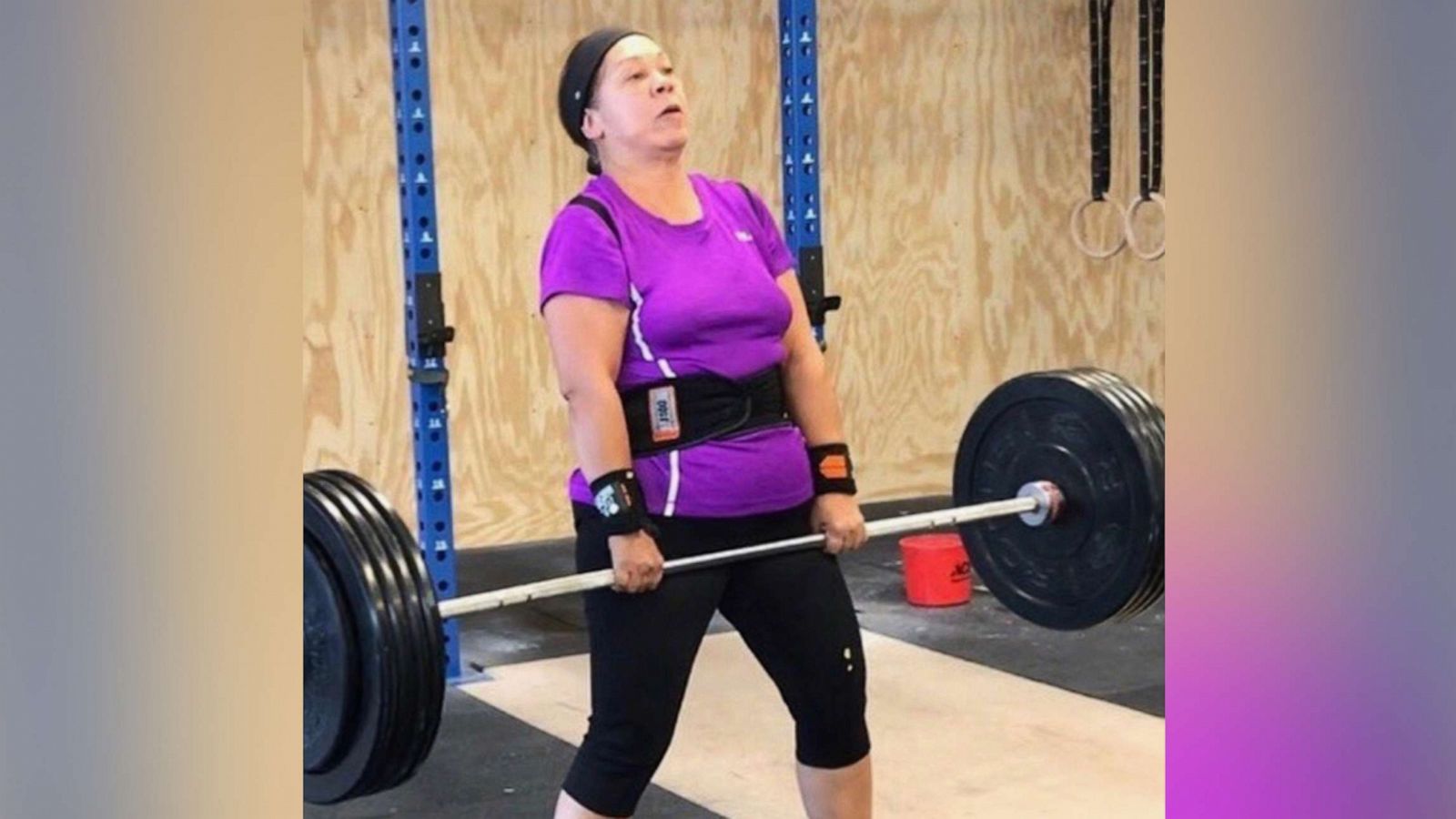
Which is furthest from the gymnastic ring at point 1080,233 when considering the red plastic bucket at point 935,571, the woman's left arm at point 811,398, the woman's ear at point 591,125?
the woman's ear at point 591,125

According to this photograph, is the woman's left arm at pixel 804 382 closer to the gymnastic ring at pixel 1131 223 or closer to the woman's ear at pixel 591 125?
the woman's ear at pixel 591 125

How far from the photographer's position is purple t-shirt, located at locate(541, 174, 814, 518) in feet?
7.15

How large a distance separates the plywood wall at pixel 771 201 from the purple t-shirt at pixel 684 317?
10.1 feet

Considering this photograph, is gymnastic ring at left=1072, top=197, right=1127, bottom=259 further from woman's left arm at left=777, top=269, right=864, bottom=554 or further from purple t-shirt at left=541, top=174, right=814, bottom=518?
purple t-shirt at left=541, top=174, right=814, bottom=518

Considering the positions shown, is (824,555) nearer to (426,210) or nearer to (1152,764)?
(1152,764)

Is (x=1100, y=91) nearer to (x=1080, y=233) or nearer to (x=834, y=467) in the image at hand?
(x=1080, y=233)

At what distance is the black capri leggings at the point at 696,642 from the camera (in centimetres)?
218

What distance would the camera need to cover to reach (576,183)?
18.8ft

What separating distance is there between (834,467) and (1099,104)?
3.88 meters

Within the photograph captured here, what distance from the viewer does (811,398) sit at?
236cm

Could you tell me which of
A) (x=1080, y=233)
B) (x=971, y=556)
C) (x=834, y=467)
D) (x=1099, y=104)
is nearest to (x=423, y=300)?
(x=971, y=556)

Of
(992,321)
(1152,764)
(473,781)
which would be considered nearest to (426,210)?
(473,781)
